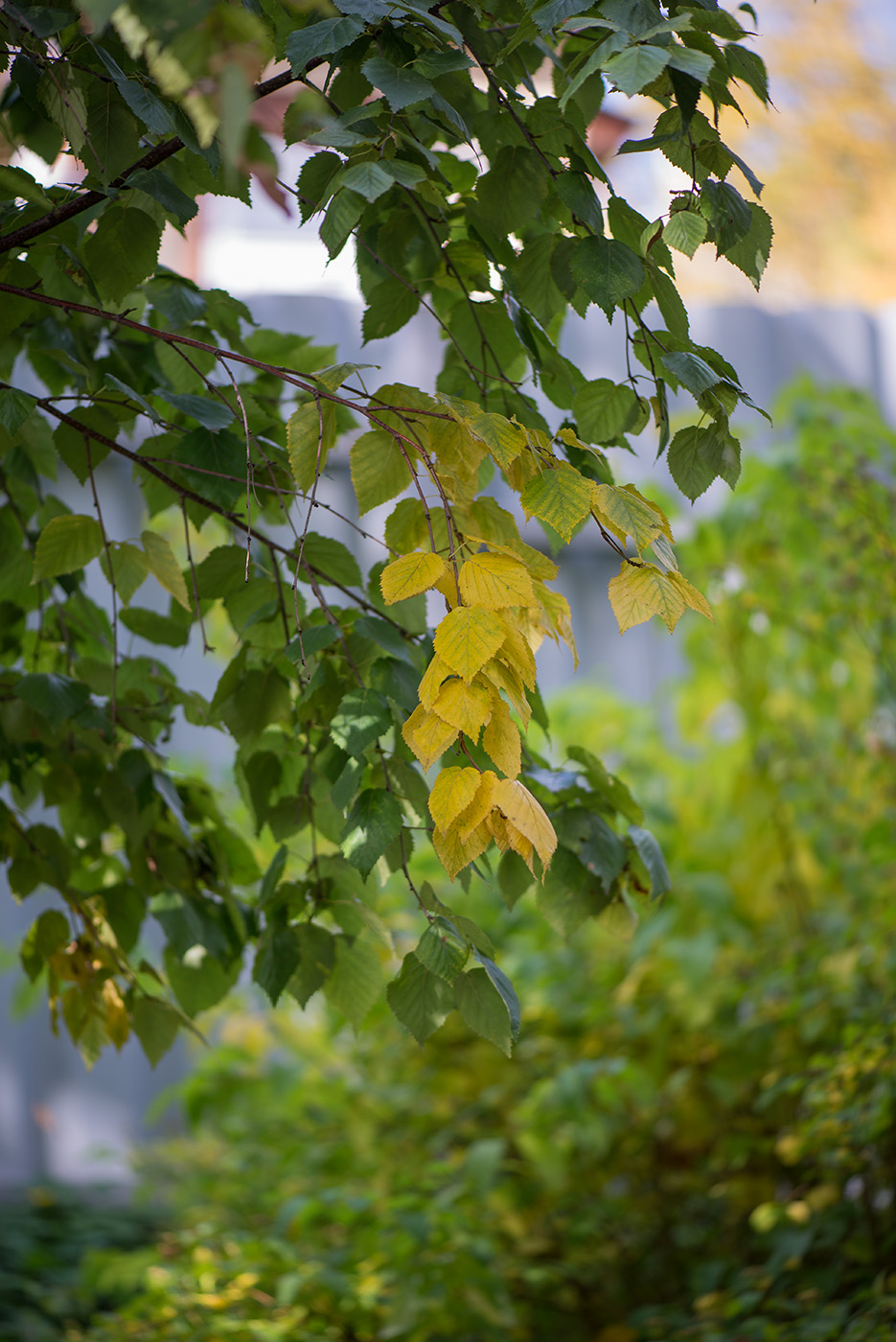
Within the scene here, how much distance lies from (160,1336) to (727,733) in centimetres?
174

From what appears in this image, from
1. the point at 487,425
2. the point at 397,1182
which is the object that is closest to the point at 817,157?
the point at 397,1182

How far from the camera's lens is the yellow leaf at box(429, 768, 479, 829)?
0.65 metres

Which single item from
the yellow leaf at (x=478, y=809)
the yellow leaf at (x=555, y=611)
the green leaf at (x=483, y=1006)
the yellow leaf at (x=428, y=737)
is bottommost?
the green leaf at (x=483, y=1006)

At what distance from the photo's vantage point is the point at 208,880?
1150mm

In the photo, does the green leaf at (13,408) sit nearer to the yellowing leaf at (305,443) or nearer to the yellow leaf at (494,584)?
the yellowing leaf at (305,443)

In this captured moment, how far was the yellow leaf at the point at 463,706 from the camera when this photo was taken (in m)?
0.65

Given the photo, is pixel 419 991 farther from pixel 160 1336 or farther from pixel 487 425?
pixel 160 1336

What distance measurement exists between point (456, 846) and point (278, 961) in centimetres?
34

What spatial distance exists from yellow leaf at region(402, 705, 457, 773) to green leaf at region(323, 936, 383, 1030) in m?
0.36

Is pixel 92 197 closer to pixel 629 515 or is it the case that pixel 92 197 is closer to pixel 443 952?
pixel 629 515

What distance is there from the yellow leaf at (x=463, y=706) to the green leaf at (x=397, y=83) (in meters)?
0.33

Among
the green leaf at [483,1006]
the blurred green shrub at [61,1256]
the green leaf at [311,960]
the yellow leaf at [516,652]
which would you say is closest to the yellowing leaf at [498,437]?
the yellow leaf at [516,652]

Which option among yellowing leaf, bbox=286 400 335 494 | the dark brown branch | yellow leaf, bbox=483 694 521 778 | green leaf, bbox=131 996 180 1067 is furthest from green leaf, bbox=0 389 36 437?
green leaf, bbox=131 996 180 1067

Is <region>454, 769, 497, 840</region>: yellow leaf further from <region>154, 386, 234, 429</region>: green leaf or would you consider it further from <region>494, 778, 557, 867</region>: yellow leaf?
<region>154, 386, 234, 429</region>: green leaf
